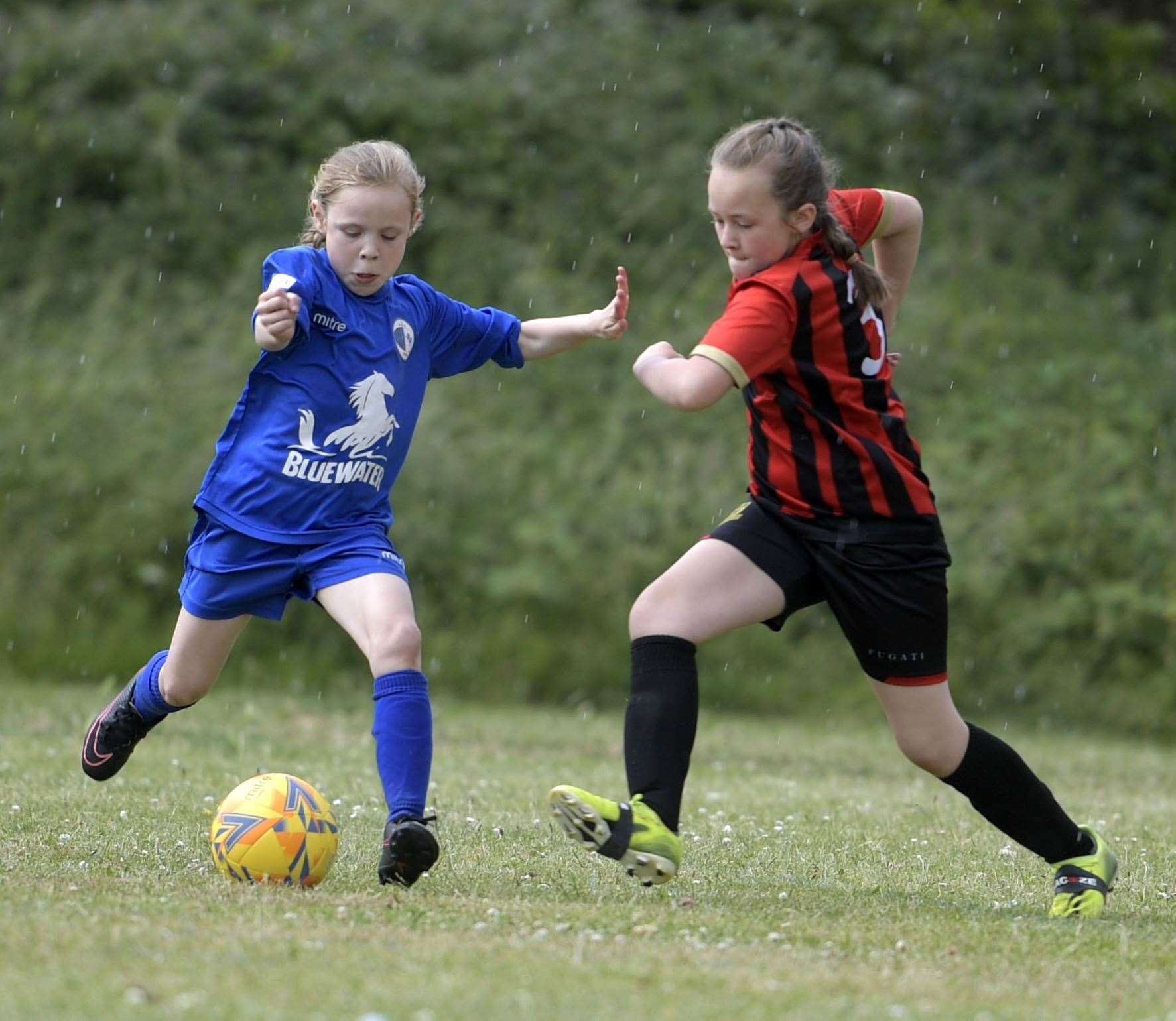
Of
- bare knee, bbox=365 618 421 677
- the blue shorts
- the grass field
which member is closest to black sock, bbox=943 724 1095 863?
the grass field

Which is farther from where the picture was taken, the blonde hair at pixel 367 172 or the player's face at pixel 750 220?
the blonde hair at pixel 367 172

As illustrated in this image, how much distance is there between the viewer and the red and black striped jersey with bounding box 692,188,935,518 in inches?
180

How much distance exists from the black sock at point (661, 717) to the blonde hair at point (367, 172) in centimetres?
147

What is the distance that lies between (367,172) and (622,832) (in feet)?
6.61

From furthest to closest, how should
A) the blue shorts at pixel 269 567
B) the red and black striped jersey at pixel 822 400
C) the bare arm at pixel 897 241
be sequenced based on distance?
the bare arm at pixel 897 241 → the blue shorts at pixel 269 567 → the red and black striped jersey at pixel 822 400

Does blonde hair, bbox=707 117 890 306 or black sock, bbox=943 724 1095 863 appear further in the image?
black sock, bbox=943 724 1095 863

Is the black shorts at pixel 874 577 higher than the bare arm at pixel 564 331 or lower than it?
lower

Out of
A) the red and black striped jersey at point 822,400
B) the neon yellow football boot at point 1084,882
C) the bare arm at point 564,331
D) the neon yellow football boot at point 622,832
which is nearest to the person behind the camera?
the neon yellow football boot at point 622,832

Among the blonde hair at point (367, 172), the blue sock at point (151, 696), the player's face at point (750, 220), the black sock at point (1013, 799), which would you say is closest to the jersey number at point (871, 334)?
the player's face at point (750, 220)

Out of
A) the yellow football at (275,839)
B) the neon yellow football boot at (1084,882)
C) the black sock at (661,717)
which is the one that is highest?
the black sock at (661,717)

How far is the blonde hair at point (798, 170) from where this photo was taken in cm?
461

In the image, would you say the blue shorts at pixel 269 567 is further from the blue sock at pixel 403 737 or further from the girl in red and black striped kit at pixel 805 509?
the girl in red and black striped kit at pixel 805 509

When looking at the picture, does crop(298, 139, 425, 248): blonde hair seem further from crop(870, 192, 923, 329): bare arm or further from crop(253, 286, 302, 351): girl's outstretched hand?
crop(870, 192, 923, 329): bare arm

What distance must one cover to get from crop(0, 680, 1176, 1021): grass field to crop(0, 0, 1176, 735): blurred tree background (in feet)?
13.9
